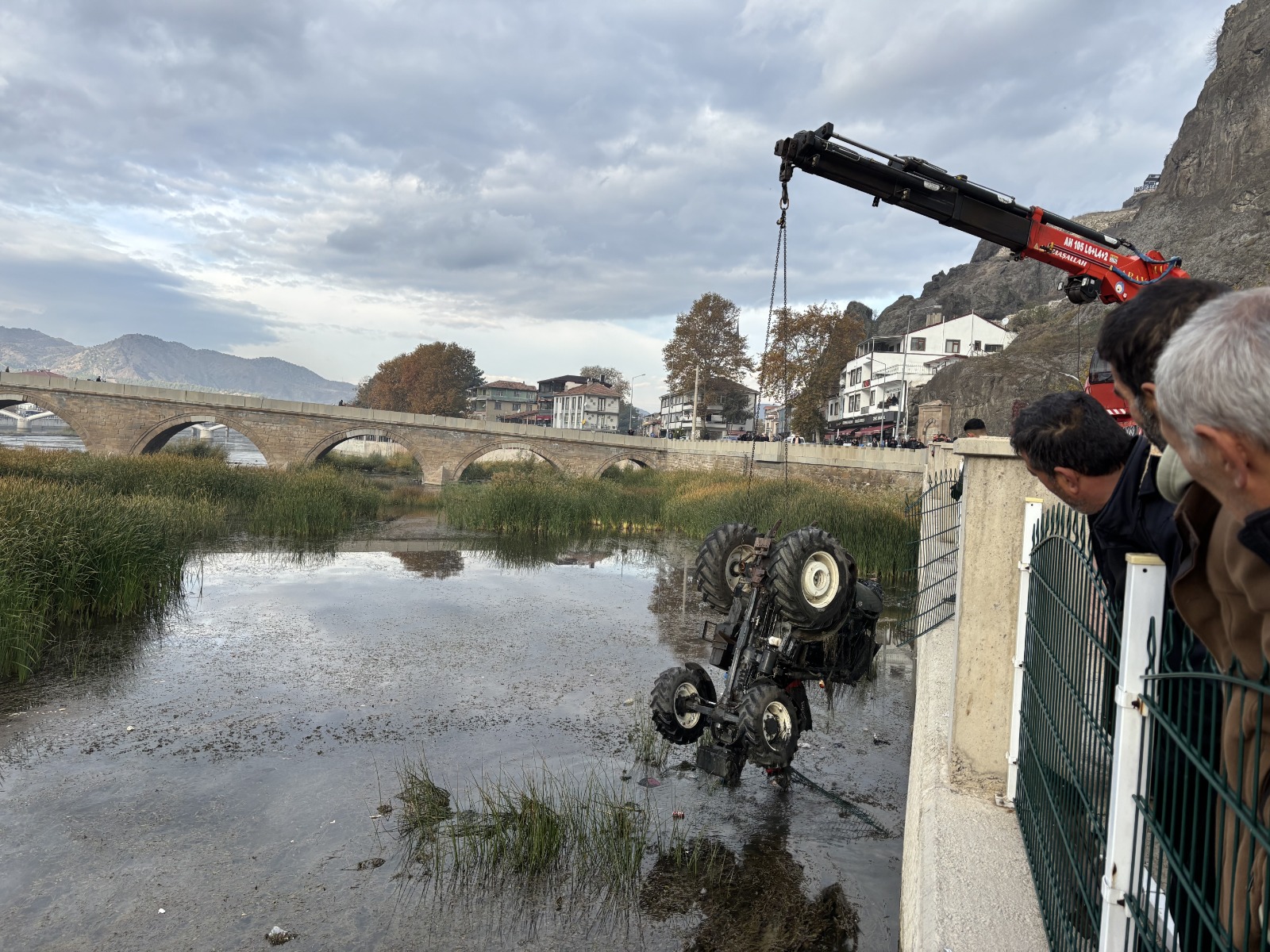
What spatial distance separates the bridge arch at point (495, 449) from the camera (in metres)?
34.9

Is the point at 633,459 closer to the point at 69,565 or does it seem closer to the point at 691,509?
the point at 691,509

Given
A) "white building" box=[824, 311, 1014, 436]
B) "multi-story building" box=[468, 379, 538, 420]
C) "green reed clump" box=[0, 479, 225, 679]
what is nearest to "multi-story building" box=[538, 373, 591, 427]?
"multi-story building" box=[468, 379, 538, 420]

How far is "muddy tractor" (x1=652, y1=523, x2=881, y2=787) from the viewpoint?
464 centimetres

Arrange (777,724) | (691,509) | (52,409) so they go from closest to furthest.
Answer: (777,724) → (691,509) → (52,409)

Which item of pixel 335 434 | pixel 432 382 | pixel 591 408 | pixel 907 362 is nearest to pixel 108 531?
pixel 335 434

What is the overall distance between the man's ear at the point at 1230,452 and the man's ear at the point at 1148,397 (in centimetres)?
44

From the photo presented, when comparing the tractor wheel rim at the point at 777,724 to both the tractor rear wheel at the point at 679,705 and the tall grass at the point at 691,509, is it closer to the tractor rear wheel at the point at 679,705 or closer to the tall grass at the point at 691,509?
the tractor rear wheel at the point at 679,705

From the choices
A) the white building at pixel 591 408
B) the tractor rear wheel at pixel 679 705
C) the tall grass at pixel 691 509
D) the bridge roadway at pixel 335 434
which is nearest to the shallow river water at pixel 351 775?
the tractor rear wheel at pixel 679 705

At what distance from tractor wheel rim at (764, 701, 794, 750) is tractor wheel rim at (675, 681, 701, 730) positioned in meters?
0.54

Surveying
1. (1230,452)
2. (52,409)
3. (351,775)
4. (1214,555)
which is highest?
(1230,452)

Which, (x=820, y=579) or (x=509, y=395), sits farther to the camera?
(x=509, y=395)

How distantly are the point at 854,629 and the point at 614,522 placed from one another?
14643 mm

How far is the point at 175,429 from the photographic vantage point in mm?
33219

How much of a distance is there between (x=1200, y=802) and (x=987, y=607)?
1791 millimetres
